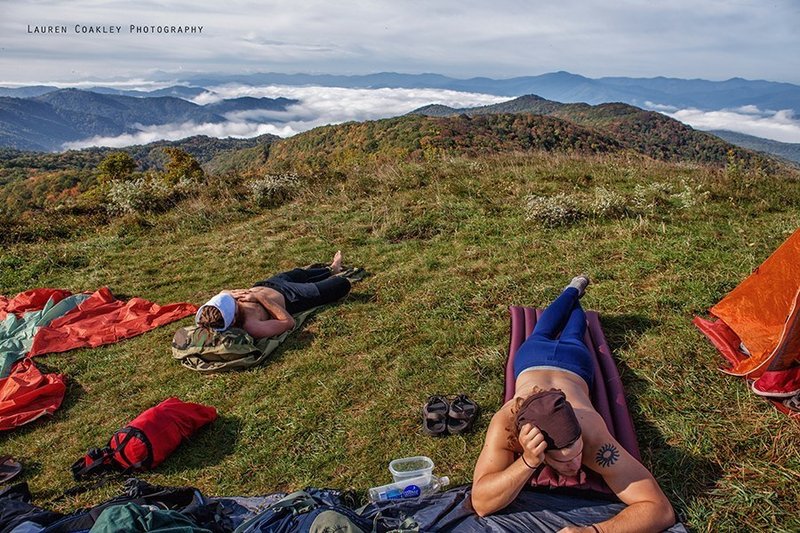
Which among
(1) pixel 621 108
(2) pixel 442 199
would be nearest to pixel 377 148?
(2) pixel 442 199

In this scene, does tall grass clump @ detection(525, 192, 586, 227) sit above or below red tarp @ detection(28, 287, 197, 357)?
above

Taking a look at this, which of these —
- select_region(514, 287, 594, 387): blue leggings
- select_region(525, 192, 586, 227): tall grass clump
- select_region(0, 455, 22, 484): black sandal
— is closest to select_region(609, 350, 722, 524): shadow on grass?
select_region(514, 287, 594, 387): blue leggings

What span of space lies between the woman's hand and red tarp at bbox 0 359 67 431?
5.06 meters

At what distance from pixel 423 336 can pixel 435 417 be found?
5.15 feet

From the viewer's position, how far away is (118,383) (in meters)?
5.79

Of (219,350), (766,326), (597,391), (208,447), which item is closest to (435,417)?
(597,391)

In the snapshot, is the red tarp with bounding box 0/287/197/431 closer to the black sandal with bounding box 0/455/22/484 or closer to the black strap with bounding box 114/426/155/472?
the black sandal with bounding box 0/455/22/484

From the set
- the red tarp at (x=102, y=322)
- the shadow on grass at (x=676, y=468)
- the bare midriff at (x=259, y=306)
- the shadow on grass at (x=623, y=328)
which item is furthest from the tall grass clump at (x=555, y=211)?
the red tarp at (x=102, y=322)

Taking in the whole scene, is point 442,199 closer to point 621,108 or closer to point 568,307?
point 568,307

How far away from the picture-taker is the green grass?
3.97 meters

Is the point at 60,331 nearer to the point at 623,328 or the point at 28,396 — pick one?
the point at 28,396

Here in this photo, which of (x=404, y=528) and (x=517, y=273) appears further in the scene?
(x=517, y=273)

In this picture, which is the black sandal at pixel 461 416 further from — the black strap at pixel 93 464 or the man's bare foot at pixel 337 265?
the man's bare foot at pixel 337 265

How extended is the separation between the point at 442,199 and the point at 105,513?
8284 mm
